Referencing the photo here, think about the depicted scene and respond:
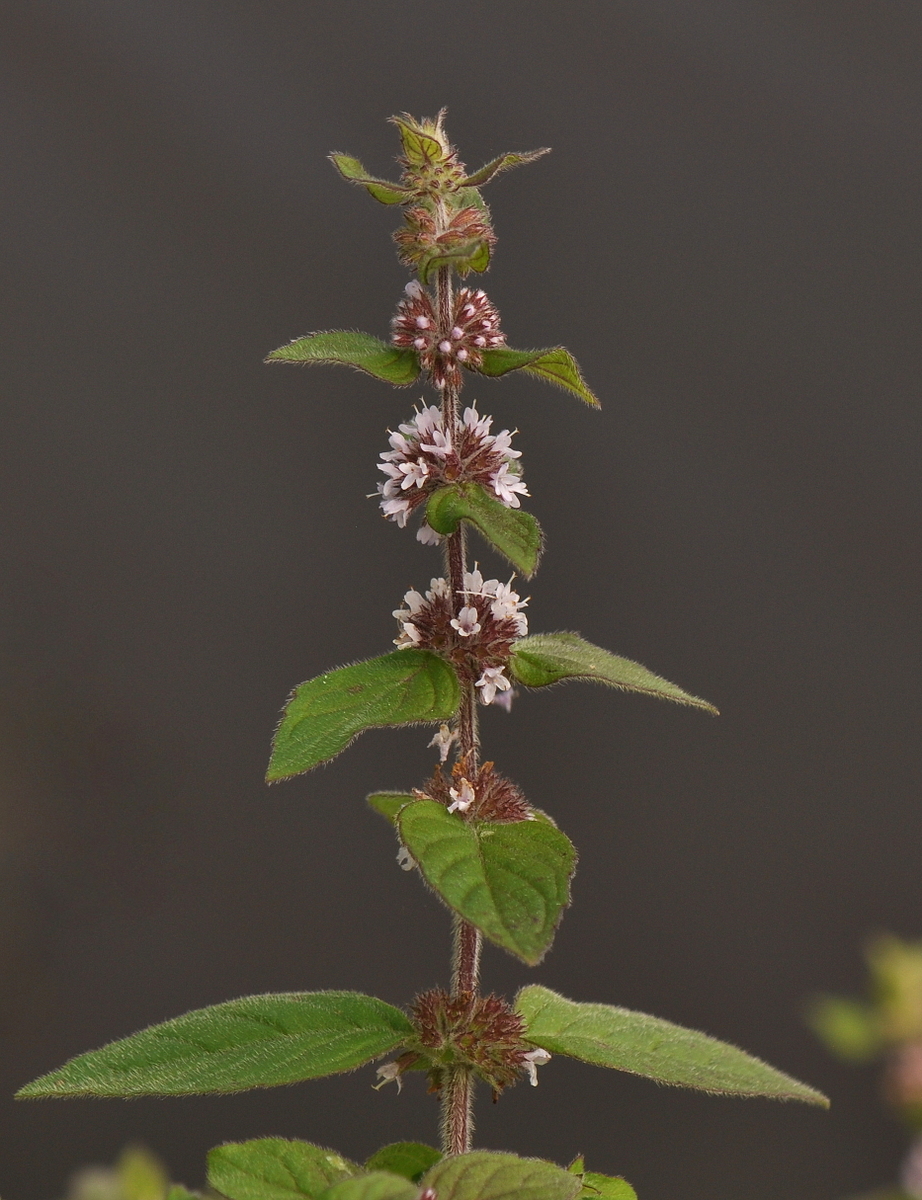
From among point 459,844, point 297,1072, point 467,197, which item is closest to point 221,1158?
point 297,1072

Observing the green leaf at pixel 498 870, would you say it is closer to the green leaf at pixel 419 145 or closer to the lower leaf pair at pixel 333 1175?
the lower leaf pair at pixel 333 1175

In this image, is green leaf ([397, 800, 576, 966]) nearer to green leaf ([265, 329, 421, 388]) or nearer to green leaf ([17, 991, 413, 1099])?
green leaf ([17, 991, 413, 1099])

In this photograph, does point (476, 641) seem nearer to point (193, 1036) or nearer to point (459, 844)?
point (459, 844)

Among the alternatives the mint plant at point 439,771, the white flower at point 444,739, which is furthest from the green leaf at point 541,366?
the white flower at point 444,739

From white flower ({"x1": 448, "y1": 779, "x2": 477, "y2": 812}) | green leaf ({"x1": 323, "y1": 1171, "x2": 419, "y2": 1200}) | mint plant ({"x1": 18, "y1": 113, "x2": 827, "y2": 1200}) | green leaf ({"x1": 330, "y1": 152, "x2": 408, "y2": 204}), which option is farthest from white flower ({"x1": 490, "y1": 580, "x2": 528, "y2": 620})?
green leaf ({"x1": 323, "y1": 1171, "x2": 419, "y2": 1200})

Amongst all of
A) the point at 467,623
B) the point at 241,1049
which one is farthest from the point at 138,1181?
the point at 467,623

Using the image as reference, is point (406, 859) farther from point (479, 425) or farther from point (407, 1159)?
point (479, 425)
